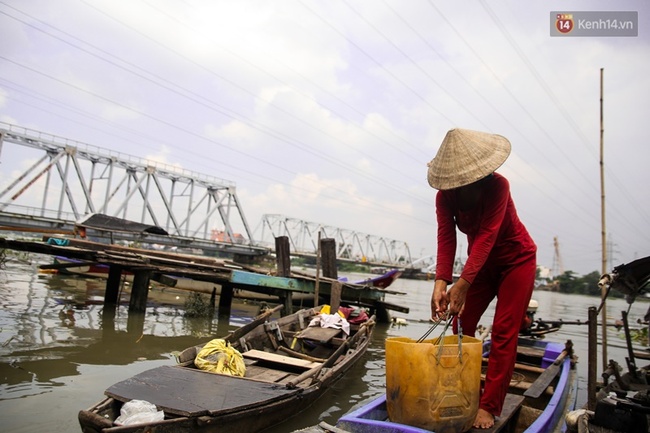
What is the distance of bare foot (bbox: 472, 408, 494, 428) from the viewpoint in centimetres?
282

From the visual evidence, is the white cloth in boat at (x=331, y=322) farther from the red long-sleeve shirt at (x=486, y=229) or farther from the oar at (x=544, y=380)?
the red long-sleeve shirt at (x=486, y=229)

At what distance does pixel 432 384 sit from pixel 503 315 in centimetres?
83

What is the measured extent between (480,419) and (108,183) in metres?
49.3

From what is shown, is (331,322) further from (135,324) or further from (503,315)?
(503,315)

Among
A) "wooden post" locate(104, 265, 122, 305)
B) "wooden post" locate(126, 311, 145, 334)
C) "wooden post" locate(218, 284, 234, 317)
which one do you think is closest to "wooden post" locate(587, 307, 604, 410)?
"wooden post" locate(126, 311, 145, 334)

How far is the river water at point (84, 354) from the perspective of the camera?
4.83 meters

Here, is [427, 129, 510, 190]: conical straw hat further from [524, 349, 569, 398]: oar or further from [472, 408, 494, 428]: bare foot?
[524, 349, 569, 398]: oar

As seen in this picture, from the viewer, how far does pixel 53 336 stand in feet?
25.9

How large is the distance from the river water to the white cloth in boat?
0.73 metres

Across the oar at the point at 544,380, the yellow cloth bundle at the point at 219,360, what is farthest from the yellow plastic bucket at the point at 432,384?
the yellow cloth bundle at the point at 219,360

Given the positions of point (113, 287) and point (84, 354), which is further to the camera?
point (113, 287)

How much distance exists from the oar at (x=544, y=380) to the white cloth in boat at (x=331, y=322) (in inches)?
127

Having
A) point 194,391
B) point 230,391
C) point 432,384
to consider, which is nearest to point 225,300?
point 230,391

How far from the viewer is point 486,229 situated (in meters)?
→ 2.91
